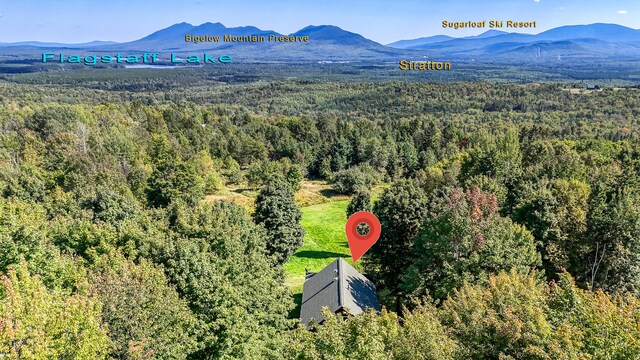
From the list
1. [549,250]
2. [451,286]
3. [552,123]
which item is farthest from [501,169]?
[552,123]

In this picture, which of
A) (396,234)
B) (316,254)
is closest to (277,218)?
(396,234)

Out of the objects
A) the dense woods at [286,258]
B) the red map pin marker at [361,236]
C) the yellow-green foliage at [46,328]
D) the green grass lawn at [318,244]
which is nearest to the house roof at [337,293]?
the dense woods at [286,258]

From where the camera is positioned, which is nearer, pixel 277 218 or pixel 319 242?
pixel 277 218

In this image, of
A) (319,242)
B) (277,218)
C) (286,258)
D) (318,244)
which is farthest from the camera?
(319,242)

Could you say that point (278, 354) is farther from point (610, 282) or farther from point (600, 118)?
point (600, 118)

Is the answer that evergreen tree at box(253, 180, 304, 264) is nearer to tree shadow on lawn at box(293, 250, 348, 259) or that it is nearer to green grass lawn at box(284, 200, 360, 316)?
green grass lawn at box(284, 200, 360, 316)

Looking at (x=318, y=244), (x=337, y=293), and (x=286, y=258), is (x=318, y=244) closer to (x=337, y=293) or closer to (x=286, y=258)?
(x=286, y=258)

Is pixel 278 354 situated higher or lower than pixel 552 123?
lower
